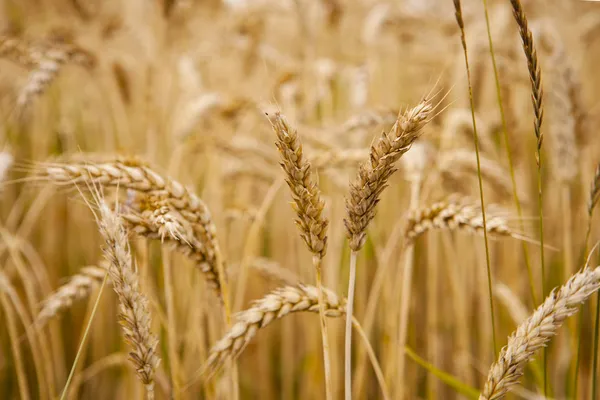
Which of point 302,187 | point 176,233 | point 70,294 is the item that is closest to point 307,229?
point 302,187

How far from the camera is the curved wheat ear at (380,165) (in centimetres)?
45

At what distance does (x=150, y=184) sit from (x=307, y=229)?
0.79 feet

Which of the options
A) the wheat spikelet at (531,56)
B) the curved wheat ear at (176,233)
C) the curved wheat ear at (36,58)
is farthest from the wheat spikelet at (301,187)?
the curved wheat ear at (36,58)

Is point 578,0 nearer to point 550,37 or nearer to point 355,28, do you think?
point 355,28

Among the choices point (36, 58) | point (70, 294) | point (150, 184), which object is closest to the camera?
point (150, 184)

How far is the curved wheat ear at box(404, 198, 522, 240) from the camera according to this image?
61 cm

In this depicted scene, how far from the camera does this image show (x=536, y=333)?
0.46 meters

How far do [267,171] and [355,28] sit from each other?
2192 mm

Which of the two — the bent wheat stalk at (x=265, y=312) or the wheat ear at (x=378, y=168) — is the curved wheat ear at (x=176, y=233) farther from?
the wheat ear at (x=378, y=168)

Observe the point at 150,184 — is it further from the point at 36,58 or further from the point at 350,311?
the point at 36,58

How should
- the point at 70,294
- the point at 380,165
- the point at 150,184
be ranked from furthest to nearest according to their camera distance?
the point at 70,294
the point at 150,184
the point at 380,165

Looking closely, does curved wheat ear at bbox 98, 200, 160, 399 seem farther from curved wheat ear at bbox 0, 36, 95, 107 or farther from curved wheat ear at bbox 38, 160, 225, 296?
curved wheat ear at bbox 0, 36, 95, 107

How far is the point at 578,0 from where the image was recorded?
95.4 inches

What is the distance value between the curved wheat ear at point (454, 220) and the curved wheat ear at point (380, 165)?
22cm
